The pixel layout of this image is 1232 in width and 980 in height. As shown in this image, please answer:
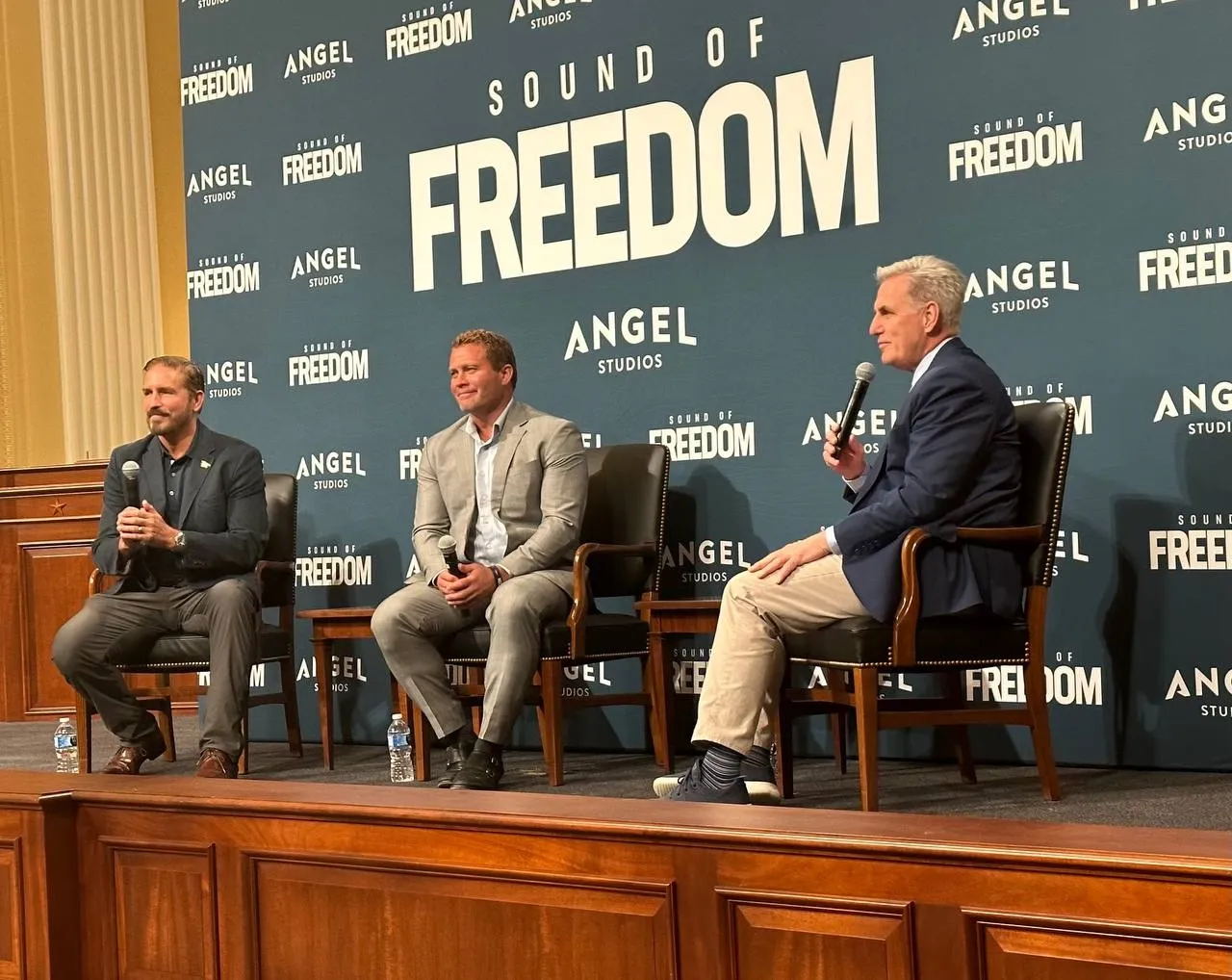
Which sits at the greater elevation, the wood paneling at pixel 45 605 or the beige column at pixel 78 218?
the beige column at pixel 78 218

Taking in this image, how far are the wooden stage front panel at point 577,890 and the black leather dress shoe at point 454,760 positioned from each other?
189 cm

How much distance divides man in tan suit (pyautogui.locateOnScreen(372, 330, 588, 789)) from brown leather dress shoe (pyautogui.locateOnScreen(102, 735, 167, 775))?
941 mm

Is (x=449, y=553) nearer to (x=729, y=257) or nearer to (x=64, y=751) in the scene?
(x=729, y=257)

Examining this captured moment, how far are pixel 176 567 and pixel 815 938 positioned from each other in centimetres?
357

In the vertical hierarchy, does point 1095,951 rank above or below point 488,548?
below

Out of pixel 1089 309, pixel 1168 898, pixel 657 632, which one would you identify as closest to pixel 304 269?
pixel 657 632

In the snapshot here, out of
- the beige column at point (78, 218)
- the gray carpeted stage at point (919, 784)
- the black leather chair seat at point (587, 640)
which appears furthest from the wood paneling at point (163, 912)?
the beige column at point (78, 218)

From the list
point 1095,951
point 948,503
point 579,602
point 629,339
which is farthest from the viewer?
point 629,339

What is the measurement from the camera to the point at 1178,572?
4078 millimetres

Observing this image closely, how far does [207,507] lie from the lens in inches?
190

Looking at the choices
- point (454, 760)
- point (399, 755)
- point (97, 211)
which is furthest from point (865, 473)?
point (97, 211)

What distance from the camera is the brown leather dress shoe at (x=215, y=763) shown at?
4496 millimetres

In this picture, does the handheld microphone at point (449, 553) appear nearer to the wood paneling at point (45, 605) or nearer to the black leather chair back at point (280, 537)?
the black leather chair back at point (280, 537)

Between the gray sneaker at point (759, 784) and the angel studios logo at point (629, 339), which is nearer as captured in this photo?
the gray sneaker at point (759, 784)
